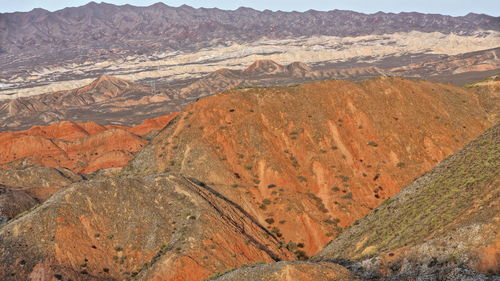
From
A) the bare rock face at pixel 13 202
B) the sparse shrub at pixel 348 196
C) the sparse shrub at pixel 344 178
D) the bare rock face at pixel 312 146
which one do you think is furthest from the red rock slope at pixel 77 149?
the sparse shrub at pixel 348 196

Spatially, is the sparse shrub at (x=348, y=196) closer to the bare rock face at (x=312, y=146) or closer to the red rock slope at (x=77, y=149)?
the bare rock face at (x=312, y=146)

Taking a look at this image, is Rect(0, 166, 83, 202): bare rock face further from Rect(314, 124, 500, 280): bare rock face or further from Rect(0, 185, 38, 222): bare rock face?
Rect(314, 124, 500, 280): bare rock face

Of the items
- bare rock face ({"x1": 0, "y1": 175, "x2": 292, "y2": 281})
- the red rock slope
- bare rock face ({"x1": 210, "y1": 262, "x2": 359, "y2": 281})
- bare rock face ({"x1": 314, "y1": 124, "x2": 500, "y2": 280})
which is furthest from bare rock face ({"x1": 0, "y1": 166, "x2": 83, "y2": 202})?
bare rock face ({"x1": 210, "y1": 262, "x2": 359, "y2": 281})

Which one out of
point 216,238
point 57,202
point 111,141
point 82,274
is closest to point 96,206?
point 57,202

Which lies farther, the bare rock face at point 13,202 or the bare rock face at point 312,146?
the bare rock face at point 13,202

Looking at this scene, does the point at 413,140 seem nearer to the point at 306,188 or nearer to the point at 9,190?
the point at 306,188

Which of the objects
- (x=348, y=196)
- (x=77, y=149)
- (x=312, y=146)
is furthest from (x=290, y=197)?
(x=77, y=149)
